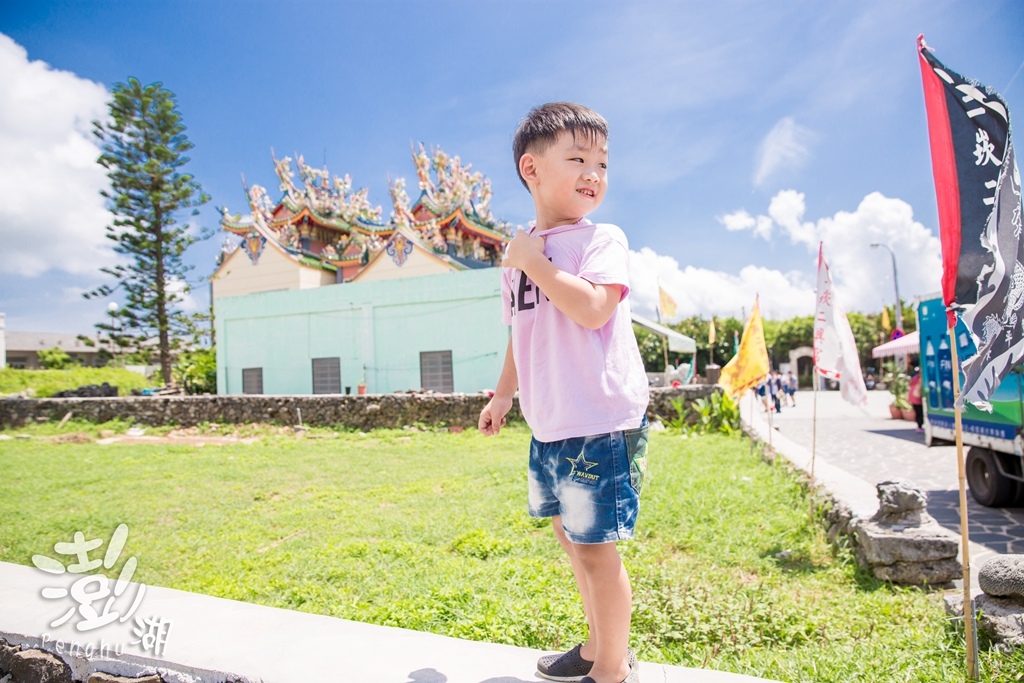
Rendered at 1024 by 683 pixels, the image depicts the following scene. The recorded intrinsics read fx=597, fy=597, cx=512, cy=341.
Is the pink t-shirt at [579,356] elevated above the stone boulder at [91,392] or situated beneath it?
elevated above

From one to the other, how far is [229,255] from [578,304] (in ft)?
76.8

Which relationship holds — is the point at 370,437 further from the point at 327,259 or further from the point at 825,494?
the point at 327,259

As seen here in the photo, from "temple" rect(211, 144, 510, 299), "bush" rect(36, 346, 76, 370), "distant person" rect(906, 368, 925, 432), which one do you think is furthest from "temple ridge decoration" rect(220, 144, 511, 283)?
"bush" rect(36, 346, 76, 370)

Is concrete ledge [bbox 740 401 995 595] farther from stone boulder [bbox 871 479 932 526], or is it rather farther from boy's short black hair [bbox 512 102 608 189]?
boy's short black hair [bbox 512 102 608 189]

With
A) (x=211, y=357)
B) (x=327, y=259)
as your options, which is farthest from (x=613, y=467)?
(x=327, y=259)

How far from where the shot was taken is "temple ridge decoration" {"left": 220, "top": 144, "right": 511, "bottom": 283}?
1858 centimetres

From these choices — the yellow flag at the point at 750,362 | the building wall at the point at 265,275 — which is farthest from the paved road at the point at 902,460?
the building wall at the point at 265,275

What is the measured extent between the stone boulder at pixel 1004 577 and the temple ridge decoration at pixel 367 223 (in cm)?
1574

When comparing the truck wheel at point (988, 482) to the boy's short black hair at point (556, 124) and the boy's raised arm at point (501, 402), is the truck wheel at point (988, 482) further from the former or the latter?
the boy's short black hair at point (556, 124)

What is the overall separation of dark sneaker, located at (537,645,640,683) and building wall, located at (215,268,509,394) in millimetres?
11807

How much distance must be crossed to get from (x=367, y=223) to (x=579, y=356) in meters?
21.1

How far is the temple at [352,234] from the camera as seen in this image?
18.1 metres

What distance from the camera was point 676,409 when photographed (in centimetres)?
1103

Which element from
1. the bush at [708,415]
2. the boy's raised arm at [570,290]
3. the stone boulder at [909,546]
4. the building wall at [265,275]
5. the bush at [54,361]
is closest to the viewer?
the boy's raised arm at [570,290]
